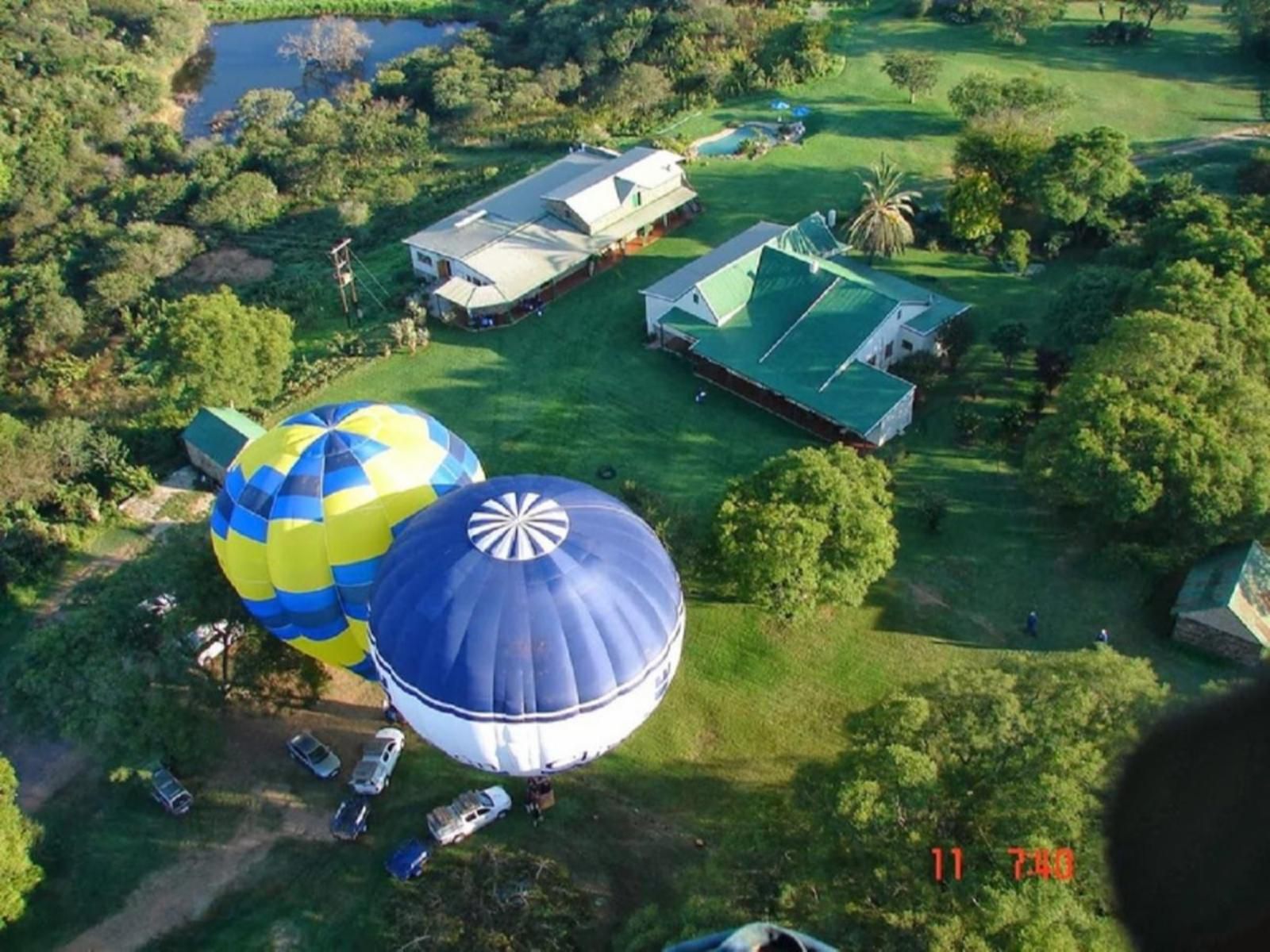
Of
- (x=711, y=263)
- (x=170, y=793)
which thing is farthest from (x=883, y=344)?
(x=170, y=793)

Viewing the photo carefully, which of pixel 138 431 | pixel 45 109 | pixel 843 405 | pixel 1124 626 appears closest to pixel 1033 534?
pixel 1124 626

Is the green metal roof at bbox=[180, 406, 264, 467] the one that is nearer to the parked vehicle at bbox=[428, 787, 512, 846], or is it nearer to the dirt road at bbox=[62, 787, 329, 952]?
the dirt road at bbox=[62, 787, 329, 952]

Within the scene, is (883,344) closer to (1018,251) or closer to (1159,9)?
(1018,251)

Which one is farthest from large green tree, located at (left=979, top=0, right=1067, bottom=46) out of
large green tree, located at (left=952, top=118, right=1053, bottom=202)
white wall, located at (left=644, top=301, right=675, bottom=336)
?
white wall, located at (left=644, top=301, right=675, bottom=336)

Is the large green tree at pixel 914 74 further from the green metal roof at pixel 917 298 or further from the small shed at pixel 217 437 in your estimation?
the small shed at pixel 217 437
